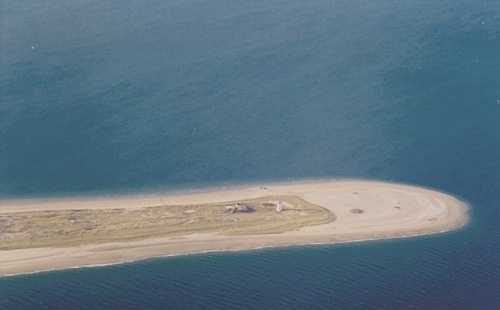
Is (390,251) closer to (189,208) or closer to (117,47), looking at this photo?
(189,208)

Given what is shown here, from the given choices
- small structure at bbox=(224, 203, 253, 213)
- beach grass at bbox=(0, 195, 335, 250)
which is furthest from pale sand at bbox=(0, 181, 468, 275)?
small structure at bbox=(224, 203, 253, 213)

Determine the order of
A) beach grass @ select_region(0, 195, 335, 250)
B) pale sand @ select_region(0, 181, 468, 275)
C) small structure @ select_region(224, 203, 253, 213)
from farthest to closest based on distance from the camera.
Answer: small structure @ select_region(224, 203, 253, 213)
beach grass @ select_region(0, 195, 335, 250)
pale sand @ select_region(0, 181, 468, 275)

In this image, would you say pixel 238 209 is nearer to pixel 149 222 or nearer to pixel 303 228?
pixel 303 228

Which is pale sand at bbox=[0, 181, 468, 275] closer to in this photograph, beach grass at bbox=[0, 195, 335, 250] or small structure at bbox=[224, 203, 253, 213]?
beach grass at bbox=[0, 195, 335, 250]

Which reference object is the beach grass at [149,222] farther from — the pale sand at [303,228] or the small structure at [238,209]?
the pale sand at [303,228]

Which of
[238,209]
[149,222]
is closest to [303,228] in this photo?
[238,209]

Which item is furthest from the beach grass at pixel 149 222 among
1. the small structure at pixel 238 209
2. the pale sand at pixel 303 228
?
the pale sand at pixel 303 228

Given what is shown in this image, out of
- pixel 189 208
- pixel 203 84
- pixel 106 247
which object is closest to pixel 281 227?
pixel 189 208

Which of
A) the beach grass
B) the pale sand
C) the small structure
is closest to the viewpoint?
the pale sand
